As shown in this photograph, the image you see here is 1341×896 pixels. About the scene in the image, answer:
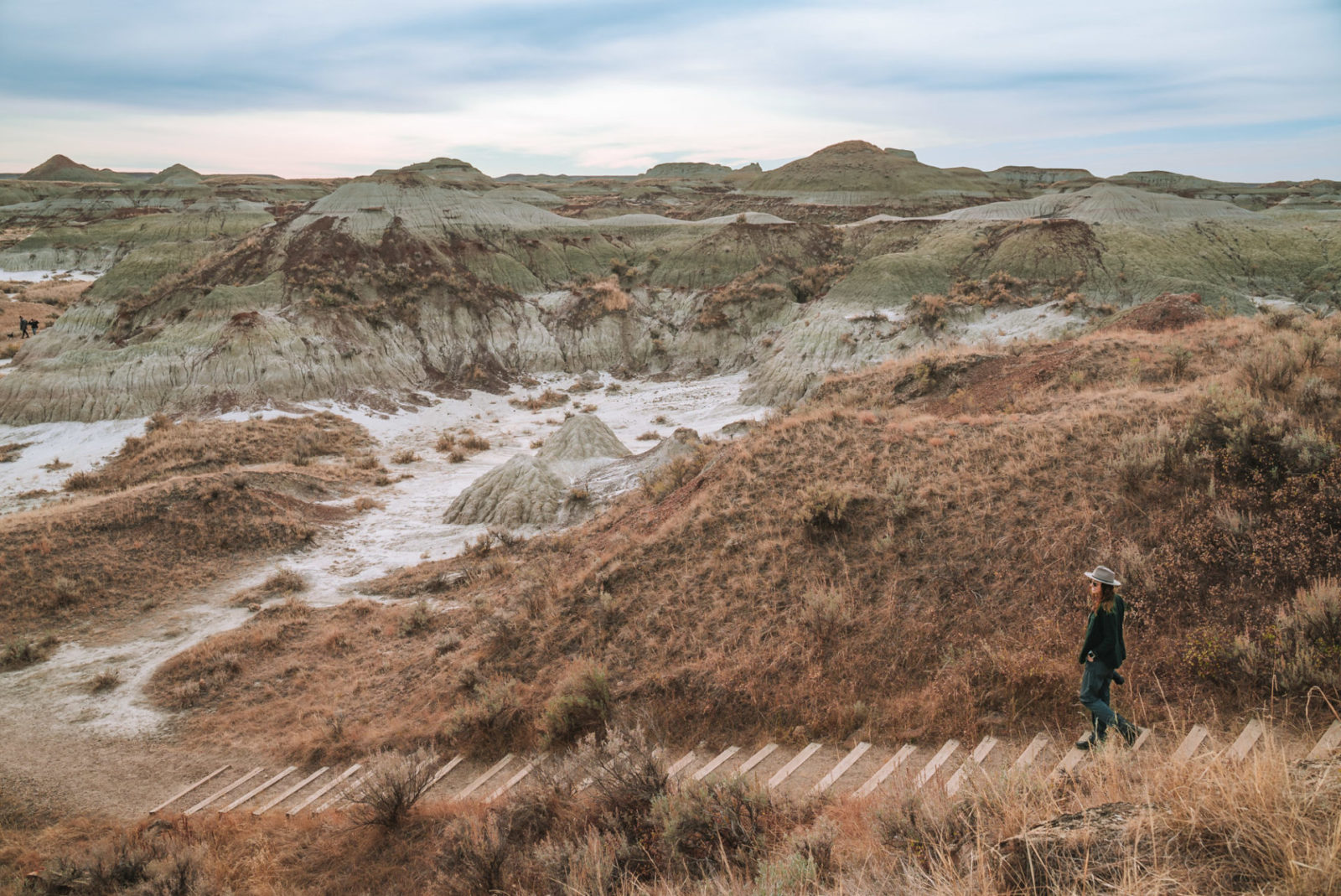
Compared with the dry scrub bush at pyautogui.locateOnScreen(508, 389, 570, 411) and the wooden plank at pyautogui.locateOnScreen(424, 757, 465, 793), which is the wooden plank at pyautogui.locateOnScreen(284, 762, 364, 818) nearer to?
the wooden plank at pyautogui.locateOnScreen(424, 757, 465, 793)

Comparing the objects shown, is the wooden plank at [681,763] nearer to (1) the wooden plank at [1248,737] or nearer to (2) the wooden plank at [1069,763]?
(2) the wooden plank at [1069,763]

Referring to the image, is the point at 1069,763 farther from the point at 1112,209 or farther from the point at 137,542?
the point at 1112,209

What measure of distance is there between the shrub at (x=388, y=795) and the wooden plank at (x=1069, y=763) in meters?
6.06

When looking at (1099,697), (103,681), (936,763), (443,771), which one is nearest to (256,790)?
(443,771)

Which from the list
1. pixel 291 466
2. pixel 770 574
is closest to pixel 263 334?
pixel 291 466

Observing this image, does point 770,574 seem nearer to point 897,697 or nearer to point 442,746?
point 897,697

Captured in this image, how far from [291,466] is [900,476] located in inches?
844

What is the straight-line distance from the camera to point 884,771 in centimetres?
590

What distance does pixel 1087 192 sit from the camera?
158ft

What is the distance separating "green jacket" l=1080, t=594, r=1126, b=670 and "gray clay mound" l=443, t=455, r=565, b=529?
48.0 feet

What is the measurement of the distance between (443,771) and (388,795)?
1.21 metres

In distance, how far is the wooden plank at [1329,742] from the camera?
4.21 m

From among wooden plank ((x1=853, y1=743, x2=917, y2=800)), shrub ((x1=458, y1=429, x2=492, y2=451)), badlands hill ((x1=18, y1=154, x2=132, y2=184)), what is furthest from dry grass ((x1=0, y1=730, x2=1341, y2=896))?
badlands hill ((x1=18, y1=154, x2=132, y2=184))

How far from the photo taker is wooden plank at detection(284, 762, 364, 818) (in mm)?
8008
